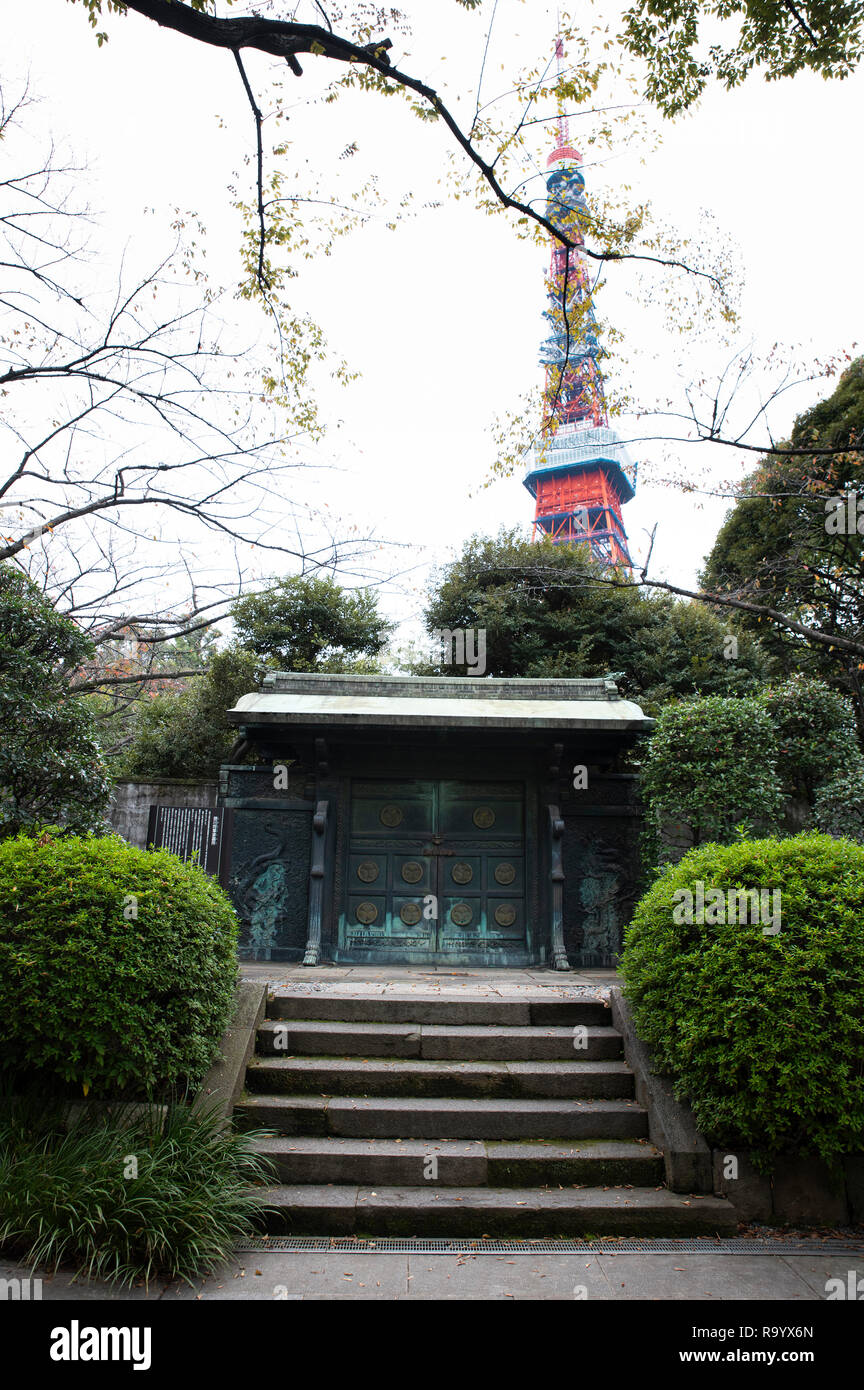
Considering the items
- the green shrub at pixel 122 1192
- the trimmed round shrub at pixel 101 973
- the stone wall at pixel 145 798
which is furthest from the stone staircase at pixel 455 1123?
the stone wall at pixel 145 798

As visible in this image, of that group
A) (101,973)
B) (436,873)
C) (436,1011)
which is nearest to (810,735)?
(436,873)

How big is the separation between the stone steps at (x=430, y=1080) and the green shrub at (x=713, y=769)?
Answer: 3723 millimetres

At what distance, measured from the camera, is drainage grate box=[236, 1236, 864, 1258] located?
3752mm

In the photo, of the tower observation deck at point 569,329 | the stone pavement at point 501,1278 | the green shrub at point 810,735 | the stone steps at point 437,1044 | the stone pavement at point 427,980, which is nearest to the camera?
the stone pavement at point 501,1278

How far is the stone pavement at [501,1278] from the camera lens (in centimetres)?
330

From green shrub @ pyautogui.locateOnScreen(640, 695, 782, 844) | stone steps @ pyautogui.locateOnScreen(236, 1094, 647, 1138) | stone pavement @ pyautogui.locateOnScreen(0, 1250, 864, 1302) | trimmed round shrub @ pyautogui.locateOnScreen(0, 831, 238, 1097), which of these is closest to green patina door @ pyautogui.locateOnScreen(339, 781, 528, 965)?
green shrub @ pyautogui.locateOnScreen(640, 695, 782, 844)

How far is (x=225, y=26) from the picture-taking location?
4934 millimetres

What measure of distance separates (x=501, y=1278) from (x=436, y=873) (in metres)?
5.42

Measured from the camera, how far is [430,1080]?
4961 millimetres

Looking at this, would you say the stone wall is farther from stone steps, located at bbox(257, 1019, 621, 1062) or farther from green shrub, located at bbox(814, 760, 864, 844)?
green shrub, located at bbox(814, 760, 864, 844)

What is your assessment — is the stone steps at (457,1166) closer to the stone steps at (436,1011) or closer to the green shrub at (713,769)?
the stone steps at (436,1011)

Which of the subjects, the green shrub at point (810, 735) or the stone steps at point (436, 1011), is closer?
the stone steps at point (436, 1011)

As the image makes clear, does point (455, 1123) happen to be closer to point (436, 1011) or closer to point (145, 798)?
point (436, 1011)
